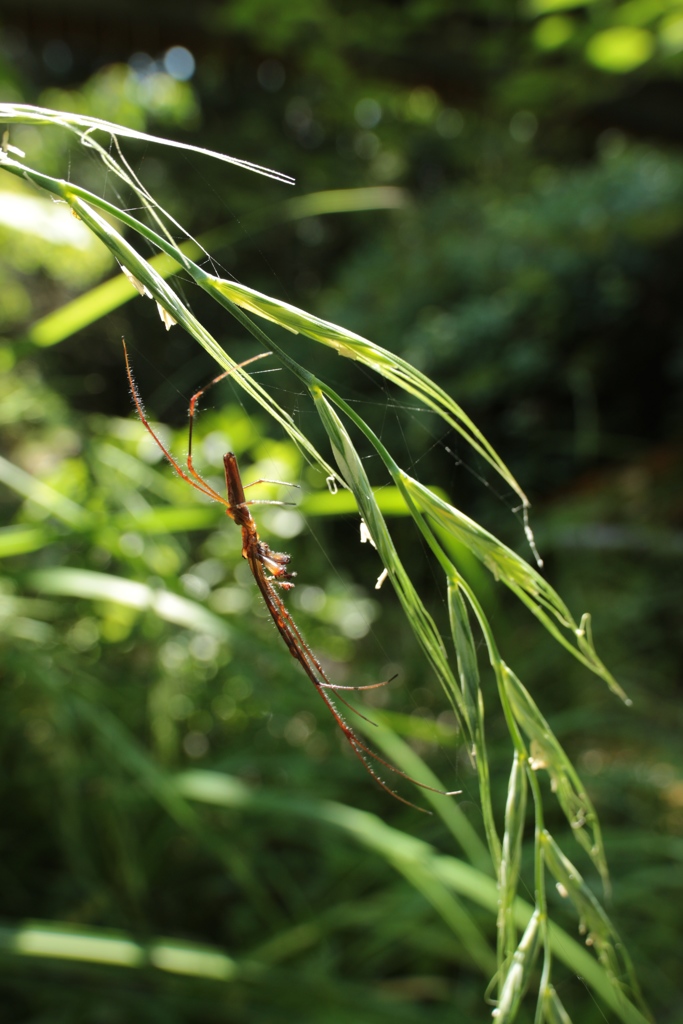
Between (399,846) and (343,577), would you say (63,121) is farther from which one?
(343,577)

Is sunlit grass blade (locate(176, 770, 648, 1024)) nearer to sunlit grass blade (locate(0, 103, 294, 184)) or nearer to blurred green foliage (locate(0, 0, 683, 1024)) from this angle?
blurred green foliage (locate(0, 0, 683, 1024))

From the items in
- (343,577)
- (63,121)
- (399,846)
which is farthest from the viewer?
(343,577)

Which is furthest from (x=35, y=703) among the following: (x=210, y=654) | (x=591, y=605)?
(x=591, y=605)

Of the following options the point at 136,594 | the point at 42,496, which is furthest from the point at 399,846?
the point at 42,496

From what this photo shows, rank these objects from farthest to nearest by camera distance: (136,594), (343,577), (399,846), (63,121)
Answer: (343,577) → (136,594) → (399,846) → (63,121)

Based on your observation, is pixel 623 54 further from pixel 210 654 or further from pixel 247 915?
pixel 247 915

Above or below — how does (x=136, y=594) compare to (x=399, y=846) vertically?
above

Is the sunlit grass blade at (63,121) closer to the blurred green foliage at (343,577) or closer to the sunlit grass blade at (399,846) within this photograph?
the blurred green foliage at (343,577)

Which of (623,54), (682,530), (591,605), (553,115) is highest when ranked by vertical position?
(553,115)
